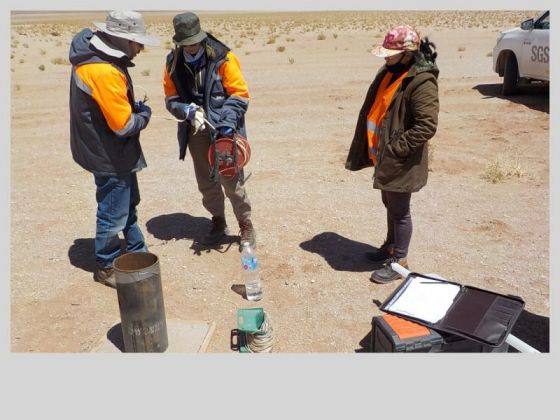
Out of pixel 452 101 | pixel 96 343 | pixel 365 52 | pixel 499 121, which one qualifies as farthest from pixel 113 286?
pixel 365 52

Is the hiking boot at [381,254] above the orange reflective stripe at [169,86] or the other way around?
the other way around

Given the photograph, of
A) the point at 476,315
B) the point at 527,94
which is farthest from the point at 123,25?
the point at 527,94

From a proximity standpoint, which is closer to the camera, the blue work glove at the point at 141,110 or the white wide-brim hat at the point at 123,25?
the white wide-brim hat at the point at 123,25

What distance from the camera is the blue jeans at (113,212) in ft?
14.4

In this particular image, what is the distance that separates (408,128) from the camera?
418cm

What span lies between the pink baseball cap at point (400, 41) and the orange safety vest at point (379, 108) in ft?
0.68

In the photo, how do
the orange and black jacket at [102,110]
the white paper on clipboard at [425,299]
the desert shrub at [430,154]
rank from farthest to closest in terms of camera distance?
the desert shrub at [430,154], the orange and black jacket at [102,110], the white paper on clipboard at [425,299]

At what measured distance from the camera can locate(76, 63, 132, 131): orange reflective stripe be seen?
153 inches

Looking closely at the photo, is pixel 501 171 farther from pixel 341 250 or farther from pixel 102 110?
pixel 102 110

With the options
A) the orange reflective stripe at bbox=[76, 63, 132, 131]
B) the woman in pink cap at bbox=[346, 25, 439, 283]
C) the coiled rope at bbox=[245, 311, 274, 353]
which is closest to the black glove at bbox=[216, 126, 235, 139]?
the orange reflective stripe at bbox=[76, 63, 132, 131]

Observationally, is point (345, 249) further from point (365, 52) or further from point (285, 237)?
point (365, 52)

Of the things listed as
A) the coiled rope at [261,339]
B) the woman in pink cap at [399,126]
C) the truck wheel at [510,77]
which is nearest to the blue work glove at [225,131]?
the woman in pink cap at [399,126]

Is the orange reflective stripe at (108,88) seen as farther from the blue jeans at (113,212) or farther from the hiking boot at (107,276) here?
the hiking boot at (107,276)

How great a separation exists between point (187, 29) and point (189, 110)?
63 centimetres
